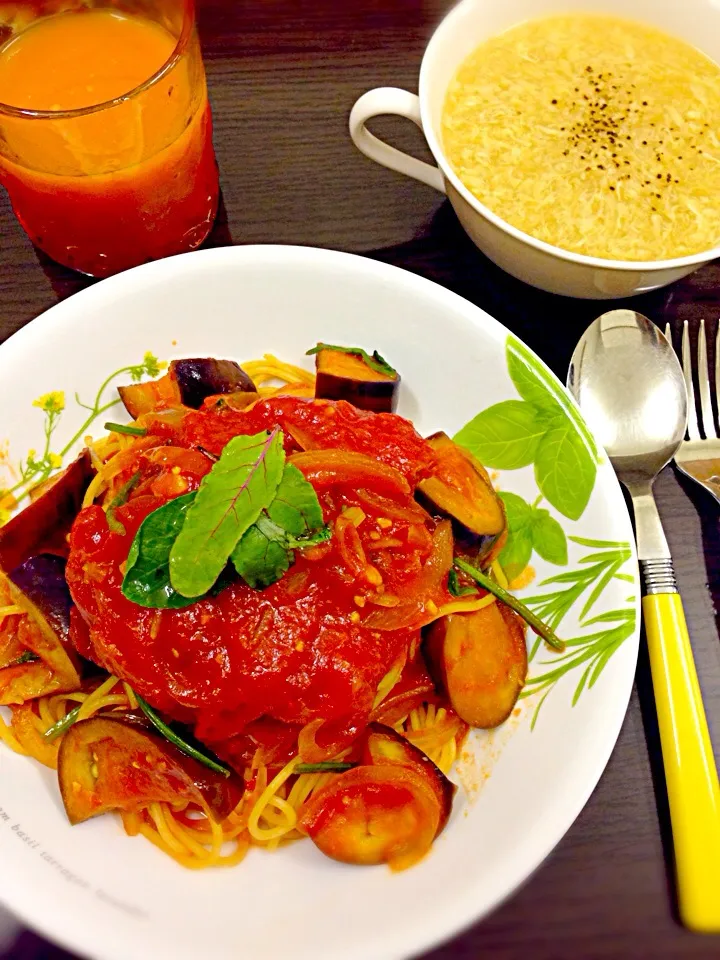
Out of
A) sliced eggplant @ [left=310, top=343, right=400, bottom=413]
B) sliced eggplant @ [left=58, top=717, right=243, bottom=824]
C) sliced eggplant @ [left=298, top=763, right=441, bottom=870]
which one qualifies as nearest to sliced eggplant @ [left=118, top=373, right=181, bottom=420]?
sliced eggplant @ [left=310, top=343, right=400, bottom=413]

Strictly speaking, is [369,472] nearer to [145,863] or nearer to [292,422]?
[292,422]

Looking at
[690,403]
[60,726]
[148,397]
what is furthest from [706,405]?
[60,726]

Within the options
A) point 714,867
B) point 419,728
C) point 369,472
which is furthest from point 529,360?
point 714,867

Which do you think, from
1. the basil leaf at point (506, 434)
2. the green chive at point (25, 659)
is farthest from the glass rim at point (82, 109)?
the green chive at point (25, 659)

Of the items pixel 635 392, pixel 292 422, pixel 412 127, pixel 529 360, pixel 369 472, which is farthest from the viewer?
pixel 412 127

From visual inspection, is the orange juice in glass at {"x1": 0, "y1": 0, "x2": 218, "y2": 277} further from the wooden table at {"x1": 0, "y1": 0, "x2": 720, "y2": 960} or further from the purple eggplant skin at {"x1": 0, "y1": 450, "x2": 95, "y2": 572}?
the purple eggplant skin at {"x1": 0, "y1": 450, "x2": 95, "y2": 572}
